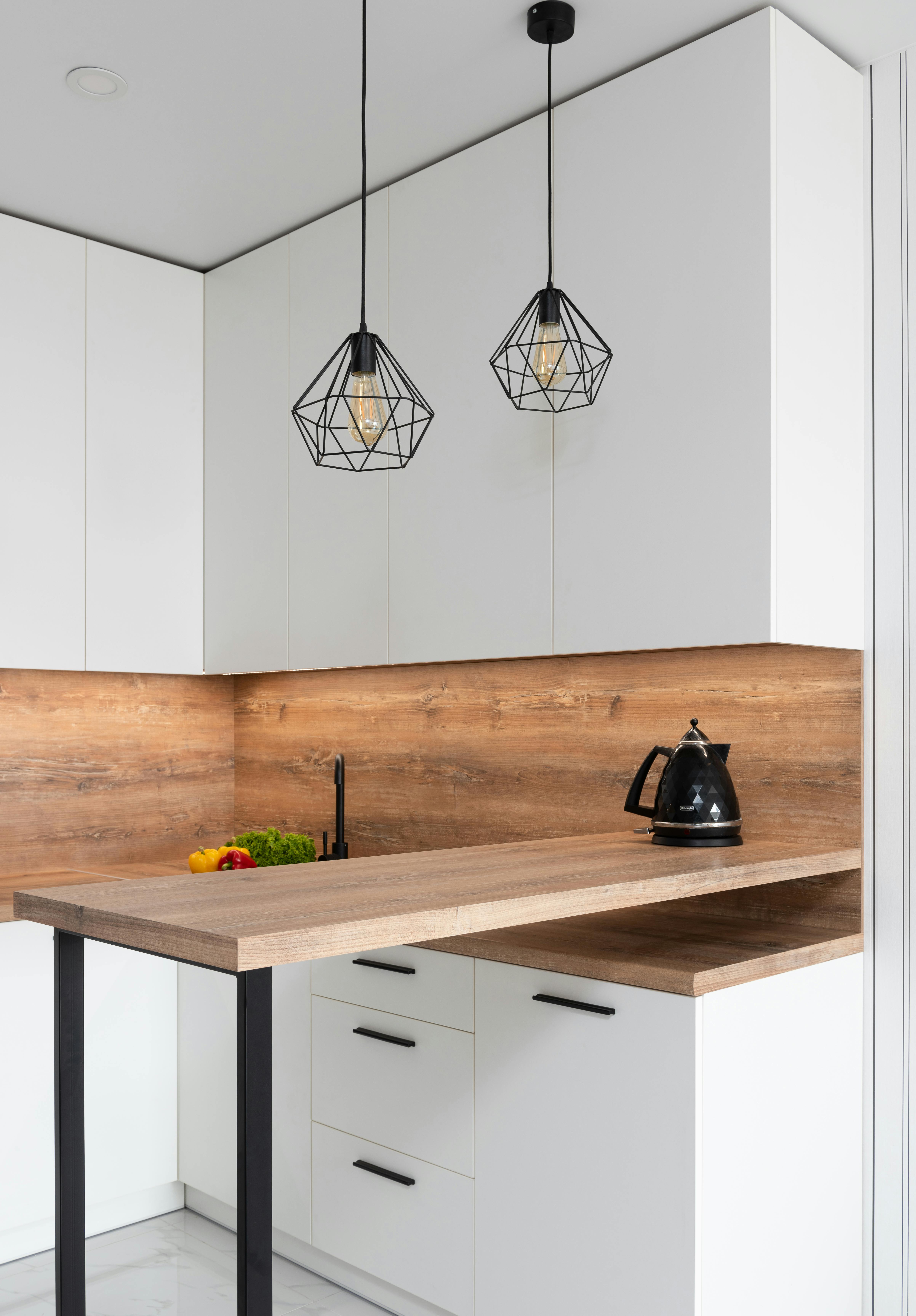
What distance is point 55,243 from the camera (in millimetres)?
2855

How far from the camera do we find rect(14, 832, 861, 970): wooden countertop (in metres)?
1.15

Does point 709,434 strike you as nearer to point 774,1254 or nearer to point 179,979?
point 774,1254

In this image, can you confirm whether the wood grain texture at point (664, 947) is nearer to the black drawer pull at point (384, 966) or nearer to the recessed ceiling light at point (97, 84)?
the black drawer pull at point (384, 966)

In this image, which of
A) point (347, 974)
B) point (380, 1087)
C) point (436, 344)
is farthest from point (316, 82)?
point (380, 1087)

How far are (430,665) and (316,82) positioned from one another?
148cm

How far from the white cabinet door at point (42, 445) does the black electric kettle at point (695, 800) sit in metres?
1.66

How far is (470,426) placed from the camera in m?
2.44

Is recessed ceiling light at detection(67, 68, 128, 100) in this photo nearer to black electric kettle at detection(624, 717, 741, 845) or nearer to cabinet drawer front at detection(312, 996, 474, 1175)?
black electric kettle at detection(624, 717, 741, 845)

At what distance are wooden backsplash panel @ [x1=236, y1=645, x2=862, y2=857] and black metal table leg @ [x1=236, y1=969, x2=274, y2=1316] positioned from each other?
133 centimetres

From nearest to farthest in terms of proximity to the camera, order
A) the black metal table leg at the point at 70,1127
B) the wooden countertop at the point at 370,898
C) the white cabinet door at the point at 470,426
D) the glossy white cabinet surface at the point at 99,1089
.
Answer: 1. the wooden countertop at the point at 370,898
2. the black metal table leg at the point at 70,1127
3. the white cabinet door at the point at 470,426
4. the glossy white cabinet surface at the point at 99,1089

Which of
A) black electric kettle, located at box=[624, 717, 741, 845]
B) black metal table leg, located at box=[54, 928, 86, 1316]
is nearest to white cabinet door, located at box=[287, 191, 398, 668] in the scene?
black electric kettle, located at box=[624, 717, 741, 845]

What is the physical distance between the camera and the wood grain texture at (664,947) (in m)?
1.75

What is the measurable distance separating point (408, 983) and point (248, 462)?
1.59 metres

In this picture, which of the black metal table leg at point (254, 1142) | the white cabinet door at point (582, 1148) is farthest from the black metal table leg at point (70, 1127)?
the white cabinet door at point (582, 1148)
